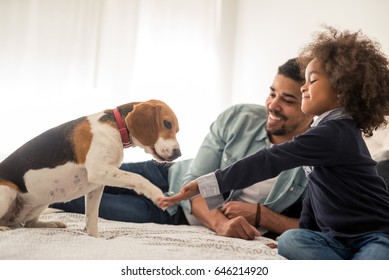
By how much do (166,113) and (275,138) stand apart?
78cm

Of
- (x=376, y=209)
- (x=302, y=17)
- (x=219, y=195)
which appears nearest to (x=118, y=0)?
(x=302, y=17)

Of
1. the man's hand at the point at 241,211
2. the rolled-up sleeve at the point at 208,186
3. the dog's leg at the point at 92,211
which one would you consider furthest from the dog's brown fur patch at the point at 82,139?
the man's hand at the point at 241,211

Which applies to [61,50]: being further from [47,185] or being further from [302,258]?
[302,258]

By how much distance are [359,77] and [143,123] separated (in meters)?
0.63

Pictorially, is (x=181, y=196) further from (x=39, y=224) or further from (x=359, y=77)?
(x=359, y=77)

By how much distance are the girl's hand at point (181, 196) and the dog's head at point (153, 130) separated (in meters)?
0.11

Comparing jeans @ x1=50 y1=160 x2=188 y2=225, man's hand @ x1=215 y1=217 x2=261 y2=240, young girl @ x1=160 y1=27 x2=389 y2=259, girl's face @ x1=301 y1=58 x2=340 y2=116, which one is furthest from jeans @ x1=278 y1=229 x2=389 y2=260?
jeans @ x1=50 y1=160 x2=188 y2=225

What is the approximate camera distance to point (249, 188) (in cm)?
169

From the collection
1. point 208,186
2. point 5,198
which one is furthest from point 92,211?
point 208,186

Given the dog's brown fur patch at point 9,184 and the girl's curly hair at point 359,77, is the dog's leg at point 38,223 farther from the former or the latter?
the girl's curly hair at point 359,77

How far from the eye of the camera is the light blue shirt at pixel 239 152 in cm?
160

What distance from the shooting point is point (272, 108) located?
1676 millimetres

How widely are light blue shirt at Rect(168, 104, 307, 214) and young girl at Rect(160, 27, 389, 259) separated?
383mm

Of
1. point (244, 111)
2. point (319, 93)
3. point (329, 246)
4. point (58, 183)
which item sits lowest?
point (329, 246)
